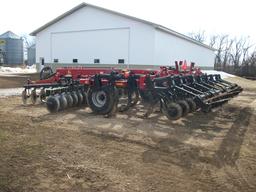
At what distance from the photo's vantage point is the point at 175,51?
89.7ft

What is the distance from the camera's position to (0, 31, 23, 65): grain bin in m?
49.2

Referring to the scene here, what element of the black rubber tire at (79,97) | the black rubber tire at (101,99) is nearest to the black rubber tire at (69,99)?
the black rubber tire at (79,97)

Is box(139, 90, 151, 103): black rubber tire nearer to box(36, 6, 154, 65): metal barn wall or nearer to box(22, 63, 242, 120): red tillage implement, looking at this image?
box(22, 63, 242, 120): red tillage implement

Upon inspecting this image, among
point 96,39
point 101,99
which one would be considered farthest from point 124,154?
point 96,39

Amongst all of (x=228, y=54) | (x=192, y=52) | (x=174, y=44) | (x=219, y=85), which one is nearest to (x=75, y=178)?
(x=219, y=85)

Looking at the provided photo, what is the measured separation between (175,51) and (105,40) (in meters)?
6.44

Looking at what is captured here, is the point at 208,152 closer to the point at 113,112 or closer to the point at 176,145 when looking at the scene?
the point at 176,145

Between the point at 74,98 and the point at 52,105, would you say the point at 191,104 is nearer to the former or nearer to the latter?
the point at 74,98

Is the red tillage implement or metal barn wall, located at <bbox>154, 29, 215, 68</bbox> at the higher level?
metal barn wall, located at <bbox>154, 29, 215, 68</bbox>

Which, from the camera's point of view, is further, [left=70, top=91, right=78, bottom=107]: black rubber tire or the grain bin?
the grain bin

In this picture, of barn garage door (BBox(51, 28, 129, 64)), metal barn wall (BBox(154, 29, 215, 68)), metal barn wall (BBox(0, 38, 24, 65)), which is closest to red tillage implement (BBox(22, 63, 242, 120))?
metal barn wall (BBox(154, 29, 215, 68))

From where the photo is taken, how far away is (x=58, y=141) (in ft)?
18.7

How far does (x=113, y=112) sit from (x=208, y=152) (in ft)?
12.0

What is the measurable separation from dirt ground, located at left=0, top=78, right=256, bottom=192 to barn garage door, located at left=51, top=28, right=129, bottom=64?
16826mm
